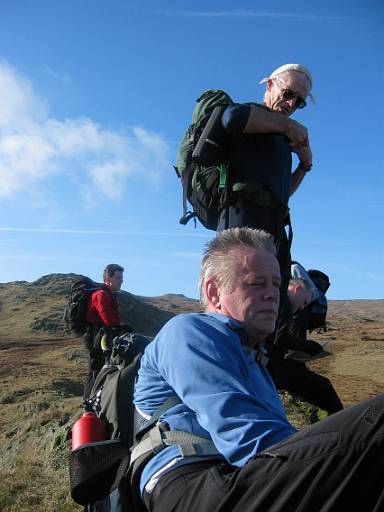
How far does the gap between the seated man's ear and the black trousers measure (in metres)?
0.93

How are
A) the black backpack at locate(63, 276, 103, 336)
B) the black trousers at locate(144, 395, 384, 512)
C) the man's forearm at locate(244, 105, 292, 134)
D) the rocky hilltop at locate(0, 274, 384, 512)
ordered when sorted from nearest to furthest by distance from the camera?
the black trousers at locate(144, 395, 384, 512) < the man's forearm at locate(244, 105, 292, 134) < the rocky hilltop at locate(0, 274, 384, 512) < the black backpack at locate(63, 276, 103, 336)

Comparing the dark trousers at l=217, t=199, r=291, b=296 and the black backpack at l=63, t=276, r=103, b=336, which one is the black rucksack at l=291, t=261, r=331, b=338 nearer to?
the dark trousers at l=217, t=199, r=291, b=296

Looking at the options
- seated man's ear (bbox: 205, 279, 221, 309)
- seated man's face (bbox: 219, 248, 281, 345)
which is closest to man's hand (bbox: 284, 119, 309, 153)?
seated man's face (bbox: 219, 248, 281, 345)

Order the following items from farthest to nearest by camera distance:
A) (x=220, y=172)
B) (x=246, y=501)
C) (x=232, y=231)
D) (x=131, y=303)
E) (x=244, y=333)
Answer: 1. (x=131, y=303)
2. (x=220, y=172)
3. (x=232, y=231)
4. (x=244, y=333)
5. (x=246, y=501)

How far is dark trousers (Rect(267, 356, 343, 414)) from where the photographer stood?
335cm

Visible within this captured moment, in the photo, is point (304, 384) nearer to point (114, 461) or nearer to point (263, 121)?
point (114, 461)

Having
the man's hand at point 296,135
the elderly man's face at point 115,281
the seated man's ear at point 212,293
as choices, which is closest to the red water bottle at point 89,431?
the seated man's ear at point 212,293

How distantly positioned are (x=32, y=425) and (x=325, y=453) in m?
7.61

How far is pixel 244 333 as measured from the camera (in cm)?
223

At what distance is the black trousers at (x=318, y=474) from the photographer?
140 cm

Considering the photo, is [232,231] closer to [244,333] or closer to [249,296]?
[249,296]

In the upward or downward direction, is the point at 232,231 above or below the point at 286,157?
below

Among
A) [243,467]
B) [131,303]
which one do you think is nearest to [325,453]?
[243,467]

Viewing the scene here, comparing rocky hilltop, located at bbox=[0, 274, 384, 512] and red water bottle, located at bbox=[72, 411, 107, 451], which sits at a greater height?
red water bottle, located at bbox=[72, 411, 107, 451]
